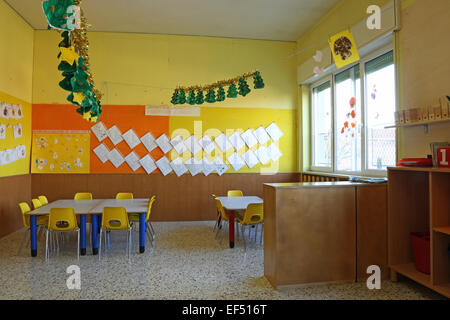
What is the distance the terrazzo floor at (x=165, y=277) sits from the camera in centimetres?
304

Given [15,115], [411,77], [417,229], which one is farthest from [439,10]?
[15,115]

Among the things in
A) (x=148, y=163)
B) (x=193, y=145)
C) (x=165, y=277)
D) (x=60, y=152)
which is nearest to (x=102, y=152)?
(x=60, y=152)

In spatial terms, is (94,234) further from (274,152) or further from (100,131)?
(274,152)

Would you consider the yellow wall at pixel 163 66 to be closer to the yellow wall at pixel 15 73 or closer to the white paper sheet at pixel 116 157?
the yellow wall at pixel 15 73

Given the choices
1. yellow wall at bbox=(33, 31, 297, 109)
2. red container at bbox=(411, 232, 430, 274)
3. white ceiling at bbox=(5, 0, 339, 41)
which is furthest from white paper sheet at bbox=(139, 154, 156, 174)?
red container at bbox=(411, 232, 430, 274)

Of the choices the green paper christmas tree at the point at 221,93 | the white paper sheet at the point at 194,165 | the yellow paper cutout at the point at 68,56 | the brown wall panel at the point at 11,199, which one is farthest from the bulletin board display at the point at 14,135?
the green paper christmas tree at the point at 221,93

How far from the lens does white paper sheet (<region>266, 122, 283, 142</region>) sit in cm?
697

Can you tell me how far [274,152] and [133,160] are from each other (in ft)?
10.3

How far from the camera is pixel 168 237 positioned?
534 centimetres

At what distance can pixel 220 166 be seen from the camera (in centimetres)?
679

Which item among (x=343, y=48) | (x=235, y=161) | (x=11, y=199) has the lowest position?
(x=11, y=199)

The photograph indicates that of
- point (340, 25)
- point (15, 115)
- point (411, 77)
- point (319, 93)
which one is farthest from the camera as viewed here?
point (319, 93)

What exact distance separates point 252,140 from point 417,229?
3968 mm

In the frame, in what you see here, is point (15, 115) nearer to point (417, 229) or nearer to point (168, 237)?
point (168, 237)
